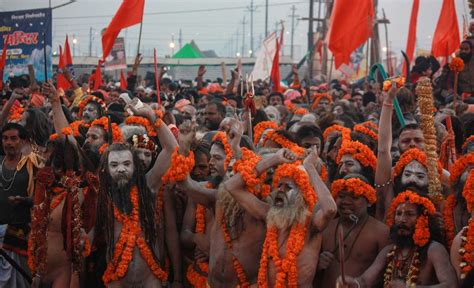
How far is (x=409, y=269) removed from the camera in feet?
20.6

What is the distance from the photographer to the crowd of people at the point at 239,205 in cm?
646

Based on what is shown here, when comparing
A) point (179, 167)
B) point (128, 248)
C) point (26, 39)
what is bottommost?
point (128, 248)

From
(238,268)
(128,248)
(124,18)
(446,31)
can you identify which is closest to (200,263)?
(128,248)

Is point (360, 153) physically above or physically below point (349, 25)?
below

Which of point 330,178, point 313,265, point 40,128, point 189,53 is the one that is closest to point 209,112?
point 40,128

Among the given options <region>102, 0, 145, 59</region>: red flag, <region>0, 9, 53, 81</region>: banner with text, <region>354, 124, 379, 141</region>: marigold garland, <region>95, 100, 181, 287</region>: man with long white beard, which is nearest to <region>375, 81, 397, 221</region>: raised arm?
<region>354, 124, 379, 141</region>: marigold garland

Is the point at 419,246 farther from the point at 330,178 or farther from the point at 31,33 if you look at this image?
the point at 31,33

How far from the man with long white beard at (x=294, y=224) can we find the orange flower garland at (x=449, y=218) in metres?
0.92

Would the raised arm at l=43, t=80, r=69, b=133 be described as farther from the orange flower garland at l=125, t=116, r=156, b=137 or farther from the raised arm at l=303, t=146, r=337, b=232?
the raised arm at l=303, t=146, r=337, b=232

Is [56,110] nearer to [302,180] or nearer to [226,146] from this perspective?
[226,146]

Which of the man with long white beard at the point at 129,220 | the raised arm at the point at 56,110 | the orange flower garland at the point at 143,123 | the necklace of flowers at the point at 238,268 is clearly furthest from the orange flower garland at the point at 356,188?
the raised arm at the point at 56,110

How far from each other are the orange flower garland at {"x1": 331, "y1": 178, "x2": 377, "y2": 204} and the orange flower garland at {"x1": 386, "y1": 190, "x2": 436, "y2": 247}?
0.28 metres

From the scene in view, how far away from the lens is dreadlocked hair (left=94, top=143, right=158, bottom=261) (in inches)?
300

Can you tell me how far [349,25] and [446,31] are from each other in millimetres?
1916
